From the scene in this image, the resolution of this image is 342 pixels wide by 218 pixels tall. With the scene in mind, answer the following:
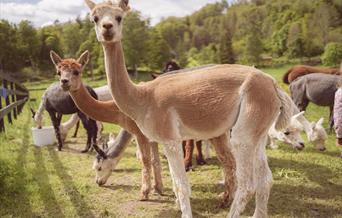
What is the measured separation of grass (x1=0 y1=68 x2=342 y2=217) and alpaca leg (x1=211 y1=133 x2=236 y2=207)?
0.70 feet

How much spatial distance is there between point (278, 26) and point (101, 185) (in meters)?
55.8

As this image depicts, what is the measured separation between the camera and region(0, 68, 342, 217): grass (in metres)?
4.67

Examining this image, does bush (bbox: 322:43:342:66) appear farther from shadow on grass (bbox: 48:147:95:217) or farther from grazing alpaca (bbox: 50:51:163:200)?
grazing alpaca (bbox: 50:51:163:200)

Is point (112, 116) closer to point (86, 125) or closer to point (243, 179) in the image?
point (243, 179)

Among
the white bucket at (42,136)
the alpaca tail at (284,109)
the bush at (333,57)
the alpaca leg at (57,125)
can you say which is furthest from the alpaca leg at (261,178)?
the bush at (333,57)

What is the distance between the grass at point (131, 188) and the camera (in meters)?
4.67

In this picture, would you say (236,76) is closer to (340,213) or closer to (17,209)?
(340,213)

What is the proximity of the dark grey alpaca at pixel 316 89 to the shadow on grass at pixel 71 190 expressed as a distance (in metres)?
6.59

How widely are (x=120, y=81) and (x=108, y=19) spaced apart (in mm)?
670

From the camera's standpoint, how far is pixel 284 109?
3.90 metres

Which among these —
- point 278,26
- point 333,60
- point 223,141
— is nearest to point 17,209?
point 223,141

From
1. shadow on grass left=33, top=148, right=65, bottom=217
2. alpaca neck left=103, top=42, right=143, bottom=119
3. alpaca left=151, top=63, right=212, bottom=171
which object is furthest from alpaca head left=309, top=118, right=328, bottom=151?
shadow on grass left=33, top=148, right=65, bottom=217

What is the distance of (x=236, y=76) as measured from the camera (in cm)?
365

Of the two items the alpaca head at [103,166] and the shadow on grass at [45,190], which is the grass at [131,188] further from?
the alpaca head at [103,166]
